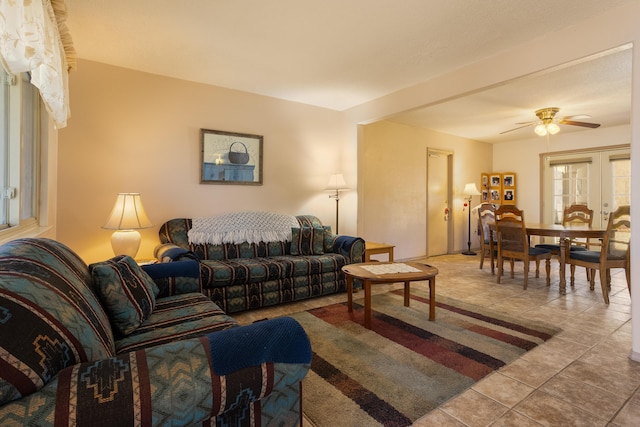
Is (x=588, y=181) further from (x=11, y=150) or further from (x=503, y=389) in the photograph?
(x=11, y=150)

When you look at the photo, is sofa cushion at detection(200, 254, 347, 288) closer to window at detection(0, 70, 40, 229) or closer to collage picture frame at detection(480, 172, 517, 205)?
window at detection(0, 70, 40, 229)

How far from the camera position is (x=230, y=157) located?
3.79 metres

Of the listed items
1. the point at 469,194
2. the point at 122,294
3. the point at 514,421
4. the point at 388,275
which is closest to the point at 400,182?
the point at 469,194

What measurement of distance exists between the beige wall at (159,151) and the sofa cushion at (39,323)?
2.24 m

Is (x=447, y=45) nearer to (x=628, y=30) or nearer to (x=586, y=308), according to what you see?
(x=628, y=30)

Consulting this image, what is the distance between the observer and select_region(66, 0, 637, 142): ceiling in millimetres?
2248

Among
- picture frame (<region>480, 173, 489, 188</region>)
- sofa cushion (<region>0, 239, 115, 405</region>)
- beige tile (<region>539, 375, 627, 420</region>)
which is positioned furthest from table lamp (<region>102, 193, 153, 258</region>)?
picture frame (<region>480, 173, 489, 188</region>)

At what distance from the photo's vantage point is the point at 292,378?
989 millimetres

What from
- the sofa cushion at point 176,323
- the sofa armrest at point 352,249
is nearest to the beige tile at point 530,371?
the sofa cushion at point 176,323

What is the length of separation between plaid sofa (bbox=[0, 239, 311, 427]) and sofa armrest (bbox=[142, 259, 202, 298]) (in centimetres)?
77

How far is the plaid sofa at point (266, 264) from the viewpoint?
111 inches

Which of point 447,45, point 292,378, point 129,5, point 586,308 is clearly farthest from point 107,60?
point 586,308

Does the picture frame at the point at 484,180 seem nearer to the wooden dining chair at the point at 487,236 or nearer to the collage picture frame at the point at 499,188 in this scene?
the collage picture frame at the point at 499,188

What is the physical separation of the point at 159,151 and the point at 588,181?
6.98 metres
